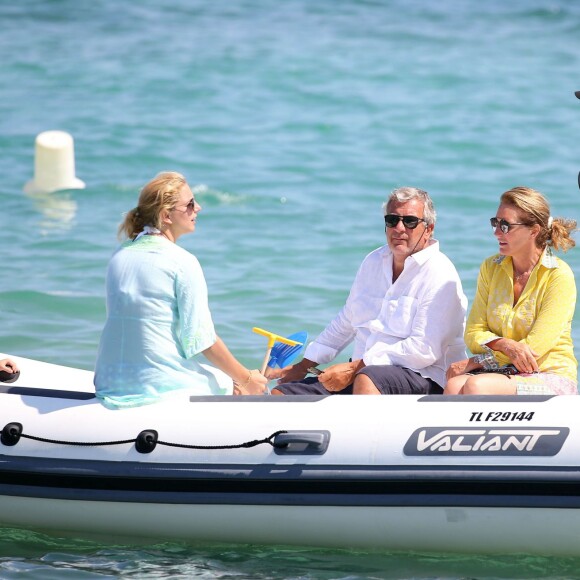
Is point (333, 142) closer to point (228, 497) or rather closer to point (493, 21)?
point (493, 21)

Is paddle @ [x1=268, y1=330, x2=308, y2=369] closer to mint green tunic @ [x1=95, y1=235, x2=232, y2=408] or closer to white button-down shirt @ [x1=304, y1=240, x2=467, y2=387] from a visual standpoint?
white button-down shirt @ [x1=304, y1=240, x2=467, y2=387]

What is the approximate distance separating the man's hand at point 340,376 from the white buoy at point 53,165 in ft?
21.5

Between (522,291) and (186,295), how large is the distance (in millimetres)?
1231

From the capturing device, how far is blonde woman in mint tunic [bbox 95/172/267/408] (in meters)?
4.24

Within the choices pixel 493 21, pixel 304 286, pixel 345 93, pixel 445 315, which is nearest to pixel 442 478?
pixel 445 315

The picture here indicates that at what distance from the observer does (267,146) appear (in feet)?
40.4

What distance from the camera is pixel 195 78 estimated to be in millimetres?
14500

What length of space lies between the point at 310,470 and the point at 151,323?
0.73 metres

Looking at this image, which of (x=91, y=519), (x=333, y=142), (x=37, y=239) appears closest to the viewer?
(x=91, y=519)

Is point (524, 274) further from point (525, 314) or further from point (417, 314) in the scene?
point (417, 314)

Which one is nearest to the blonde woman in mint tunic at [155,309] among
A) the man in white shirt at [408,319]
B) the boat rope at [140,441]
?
the boat rope at [140,441]

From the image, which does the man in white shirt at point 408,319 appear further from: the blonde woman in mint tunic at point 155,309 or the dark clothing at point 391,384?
the blonde woman in mint tunic at point 155,309

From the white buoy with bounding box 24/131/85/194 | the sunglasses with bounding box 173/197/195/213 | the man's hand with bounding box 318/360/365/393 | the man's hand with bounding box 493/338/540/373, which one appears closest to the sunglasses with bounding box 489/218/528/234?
the man's hand with bounding box 493/338/540/373

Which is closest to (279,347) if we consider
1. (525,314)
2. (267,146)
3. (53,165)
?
(525,314)
